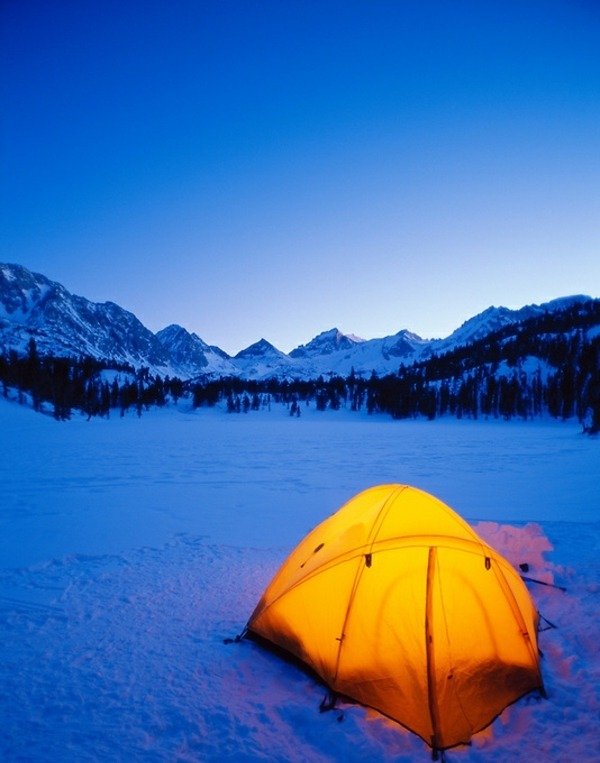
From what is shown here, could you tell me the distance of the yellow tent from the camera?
4527 mm

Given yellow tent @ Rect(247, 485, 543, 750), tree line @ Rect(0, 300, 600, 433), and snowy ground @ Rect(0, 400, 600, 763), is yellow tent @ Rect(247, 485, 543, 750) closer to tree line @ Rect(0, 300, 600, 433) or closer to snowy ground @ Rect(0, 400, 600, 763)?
snowy ground @ Rect(0, 400, 600, 763)

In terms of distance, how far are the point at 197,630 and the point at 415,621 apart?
3311 mm

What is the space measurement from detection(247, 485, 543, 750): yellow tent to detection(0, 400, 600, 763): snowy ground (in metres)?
0.27

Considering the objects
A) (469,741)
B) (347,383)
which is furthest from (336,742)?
(347,383)

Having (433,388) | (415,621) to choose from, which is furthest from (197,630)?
(433,388)

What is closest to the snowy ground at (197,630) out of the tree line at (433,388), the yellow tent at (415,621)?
the yellow tent at (415,621)

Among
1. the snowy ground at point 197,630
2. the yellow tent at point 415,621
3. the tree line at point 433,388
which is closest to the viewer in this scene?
the snowy ground at point 197,630

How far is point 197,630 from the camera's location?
611 cm

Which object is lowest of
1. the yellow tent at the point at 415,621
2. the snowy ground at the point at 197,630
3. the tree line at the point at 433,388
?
the snowy ground at the point at 197,630

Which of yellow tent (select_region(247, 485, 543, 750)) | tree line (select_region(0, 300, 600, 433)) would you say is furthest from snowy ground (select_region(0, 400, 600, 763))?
tree line (select_region(0, 300, 600, 433))

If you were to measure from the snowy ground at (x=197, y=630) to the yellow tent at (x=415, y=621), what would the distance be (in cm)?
27

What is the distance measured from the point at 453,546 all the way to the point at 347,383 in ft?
510

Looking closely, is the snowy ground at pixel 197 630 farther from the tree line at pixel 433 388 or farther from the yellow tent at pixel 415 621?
the tree line at pixel 433 388

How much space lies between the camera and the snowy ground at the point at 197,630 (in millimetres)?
4152
